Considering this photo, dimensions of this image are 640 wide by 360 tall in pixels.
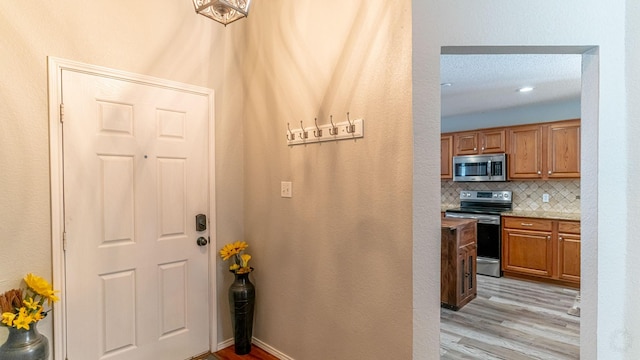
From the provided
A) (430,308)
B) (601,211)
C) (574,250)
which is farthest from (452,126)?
(430,308)

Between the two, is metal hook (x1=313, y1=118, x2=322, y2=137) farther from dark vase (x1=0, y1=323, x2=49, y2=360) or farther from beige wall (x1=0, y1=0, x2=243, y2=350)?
dark vase (x1=0, y1=323, x2=49, y2=360)

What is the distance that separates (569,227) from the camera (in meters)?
3.92

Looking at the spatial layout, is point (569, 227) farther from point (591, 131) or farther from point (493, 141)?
point (591, 131)

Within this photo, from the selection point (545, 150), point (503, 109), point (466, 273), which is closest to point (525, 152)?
point (545, 150)

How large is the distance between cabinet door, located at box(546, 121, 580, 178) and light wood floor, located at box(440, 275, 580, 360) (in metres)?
1.53

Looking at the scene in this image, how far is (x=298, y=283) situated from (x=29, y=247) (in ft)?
5.26

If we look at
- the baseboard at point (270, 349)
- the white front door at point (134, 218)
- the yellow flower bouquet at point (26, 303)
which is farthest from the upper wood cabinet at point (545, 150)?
the yellow flower bouquet at point (26, 303)

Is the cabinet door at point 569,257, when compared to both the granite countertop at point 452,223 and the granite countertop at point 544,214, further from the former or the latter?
the granite countertop at point 452,223

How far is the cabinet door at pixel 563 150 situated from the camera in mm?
4000

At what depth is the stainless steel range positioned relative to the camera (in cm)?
448

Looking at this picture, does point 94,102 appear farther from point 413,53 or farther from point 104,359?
point 413,53

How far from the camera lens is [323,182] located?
6.71 feet

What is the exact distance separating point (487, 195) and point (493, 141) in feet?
2.86

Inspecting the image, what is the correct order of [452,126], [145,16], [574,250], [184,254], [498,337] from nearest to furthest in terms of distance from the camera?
[145,16]
[184,254]
[498,337]
[574,250]
[452,126]
